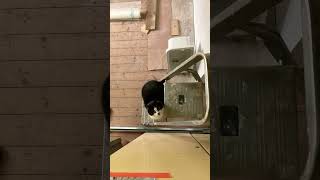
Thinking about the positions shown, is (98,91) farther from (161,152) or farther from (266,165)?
(266,165)

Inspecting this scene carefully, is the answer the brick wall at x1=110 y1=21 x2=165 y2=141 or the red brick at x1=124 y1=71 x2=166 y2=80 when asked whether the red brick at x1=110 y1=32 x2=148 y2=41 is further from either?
the red brick at x1=124 y1=71 x2=166 y2=80

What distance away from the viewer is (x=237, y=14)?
0.41m

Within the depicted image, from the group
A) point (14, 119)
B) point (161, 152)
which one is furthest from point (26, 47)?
point (161, 152)

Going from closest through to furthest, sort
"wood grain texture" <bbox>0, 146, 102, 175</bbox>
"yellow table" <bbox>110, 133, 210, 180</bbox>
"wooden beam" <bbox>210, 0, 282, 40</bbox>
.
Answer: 1. "wooden beam" <bbox>210, 0, 282, 40</bbox>
2. "yellow table" <bbox>110, 133, 210, 180</bbox>
3. "wood grain texture" <bbox>0, 146, 102, 175</bbox>

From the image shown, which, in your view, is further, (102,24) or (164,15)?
(164,15)

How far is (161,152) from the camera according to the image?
683 millimetres

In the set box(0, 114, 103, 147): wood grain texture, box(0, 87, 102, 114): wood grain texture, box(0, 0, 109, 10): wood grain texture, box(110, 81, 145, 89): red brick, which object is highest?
box(0, 0, 109, 10): wood grain texture

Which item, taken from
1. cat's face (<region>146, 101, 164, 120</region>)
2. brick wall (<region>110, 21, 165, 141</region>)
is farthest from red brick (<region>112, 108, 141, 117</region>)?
cat's face (<region>146, 101, 164, 120</region>)

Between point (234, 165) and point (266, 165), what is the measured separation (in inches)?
1.8

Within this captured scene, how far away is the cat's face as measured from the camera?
829 millimetres

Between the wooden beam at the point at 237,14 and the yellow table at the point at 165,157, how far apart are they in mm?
229

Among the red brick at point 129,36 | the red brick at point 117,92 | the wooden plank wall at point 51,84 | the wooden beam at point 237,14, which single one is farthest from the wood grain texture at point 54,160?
the wooden beam at point 237,14

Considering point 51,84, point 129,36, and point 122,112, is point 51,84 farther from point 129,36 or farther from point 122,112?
point 129,36

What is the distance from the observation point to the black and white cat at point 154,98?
796 millimetres
